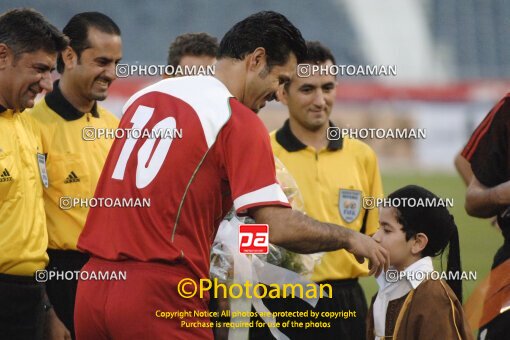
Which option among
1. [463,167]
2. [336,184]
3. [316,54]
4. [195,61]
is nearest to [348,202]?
[336,184]

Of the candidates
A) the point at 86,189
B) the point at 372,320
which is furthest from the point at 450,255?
the point at 86,189

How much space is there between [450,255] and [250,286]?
0.76 meters

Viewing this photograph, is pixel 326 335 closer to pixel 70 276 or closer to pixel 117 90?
pixel 70 276

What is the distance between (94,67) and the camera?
3.72 m

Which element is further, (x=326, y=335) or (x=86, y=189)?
(x=326, y=335)

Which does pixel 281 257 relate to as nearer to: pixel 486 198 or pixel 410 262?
pixel 410 262

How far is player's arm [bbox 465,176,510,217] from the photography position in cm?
325

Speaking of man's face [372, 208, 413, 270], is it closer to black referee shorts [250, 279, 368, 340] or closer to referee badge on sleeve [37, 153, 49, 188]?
black referee shorts [250, 279, 368, 340]

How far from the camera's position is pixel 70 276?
11.9 feet

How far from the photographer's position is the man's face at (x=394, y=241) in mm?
3135

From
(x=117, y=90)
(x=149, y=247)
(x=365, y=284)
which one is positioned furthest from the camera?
(x=117, y=90)

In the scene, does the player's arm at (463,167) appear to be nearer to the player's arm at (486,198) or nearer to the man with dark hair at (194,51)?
the player's arm at (486,198)

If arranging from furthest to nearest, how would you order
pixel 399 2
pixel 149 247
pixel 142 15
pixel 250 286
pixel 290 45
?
pixel 399 2 < pixel 142 15 < pixel 250 286 < pixel 290 45 < pixel 149 247

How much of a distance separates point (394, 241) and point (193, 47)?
1.79 metres
